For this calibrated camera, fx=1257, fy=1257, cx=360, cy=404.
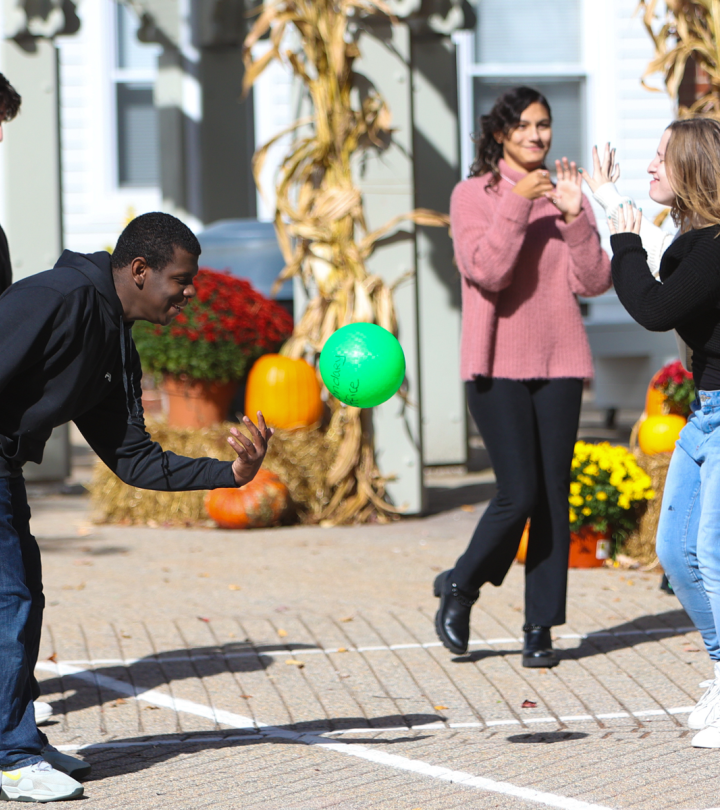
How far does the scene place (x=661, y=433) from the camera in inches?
307

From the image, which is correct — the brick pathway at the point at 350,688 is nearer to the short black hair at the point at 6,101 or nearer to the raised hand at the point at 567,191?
the raised hand at the point at 567,191

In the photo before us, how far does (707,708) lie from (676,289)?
1387mm

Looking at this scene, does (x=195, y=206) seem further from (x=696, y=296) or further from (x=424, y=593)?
(x=696, y=296)

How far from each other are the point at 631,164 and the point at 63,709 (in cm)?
1067

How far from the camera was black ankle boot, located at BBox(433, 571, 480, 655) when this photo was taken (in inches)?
202

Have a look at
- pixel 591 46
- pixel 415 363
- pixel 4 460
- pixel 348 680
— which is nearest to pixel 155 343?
pixel 415 363

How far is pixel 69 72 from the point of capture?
Answer: 48.8ft

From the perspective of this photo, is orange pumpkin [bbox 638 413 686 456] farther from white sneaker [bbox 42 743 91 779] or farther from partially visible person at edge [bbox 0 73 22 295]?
white sneaker [bbox 42 743 91 779]

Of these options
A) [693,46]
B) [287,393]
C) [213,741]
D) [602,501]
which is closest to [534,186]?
[213,741]

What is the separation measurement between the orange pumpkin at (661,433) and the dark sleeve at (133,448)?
4.39 m

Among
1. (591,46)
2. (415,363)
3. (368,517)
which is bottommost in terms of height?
(368,517)

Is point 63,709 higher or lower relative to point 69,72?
lower

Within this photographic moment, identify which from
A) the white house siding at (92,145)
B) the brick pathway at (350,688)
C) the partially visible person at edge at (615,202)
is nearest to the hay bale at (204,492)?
the brick pathway at (350,688)

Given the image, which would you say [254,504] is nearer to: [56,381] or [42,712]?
[42,712]
